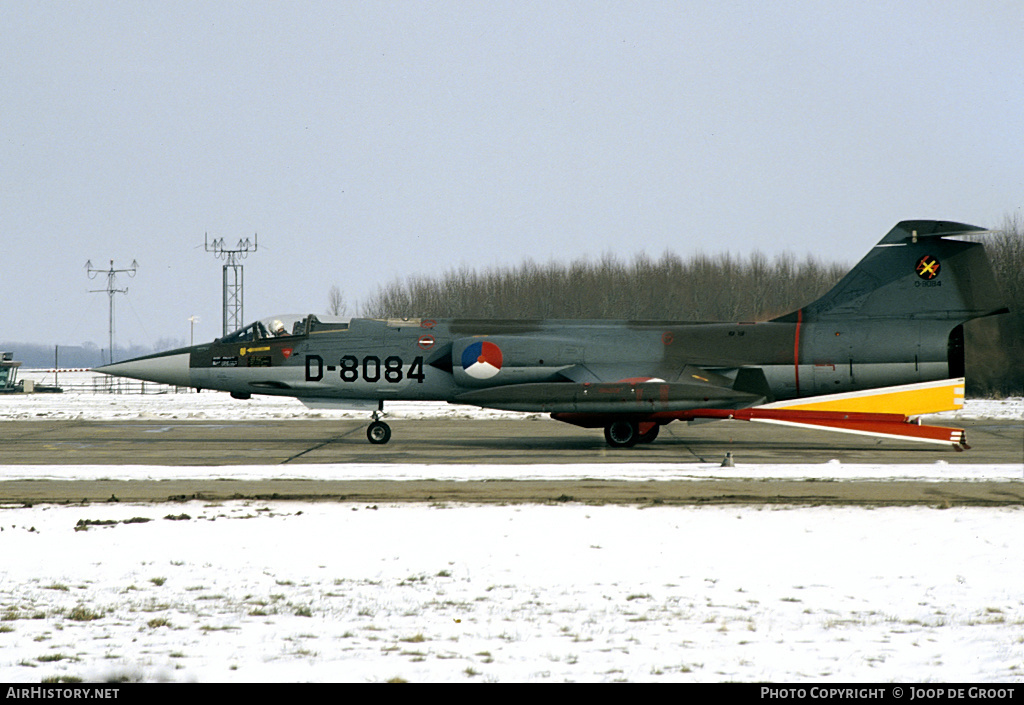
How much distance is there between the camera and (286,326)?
2055 centimetres

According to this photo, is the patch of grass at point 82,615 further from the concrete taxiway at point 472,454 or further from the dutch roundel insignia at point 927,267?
the dutch roundel insignia at point 927,267

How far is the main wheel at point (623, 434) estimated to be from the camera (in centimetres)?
1911

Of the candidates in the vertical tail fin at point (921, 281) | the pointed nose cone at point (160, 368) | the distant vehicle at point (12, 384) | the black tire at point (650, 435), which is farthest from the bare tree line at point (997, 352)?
the distant vehicle at point (12, 384)

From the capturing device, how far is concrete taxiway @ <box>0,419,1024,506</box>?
1177 cm

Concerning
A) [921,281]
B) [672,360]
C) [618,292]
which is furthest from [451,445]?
[618,292]

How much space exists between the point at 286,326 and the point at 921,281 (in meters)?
13.8

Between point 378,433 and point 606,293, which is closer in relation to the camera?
point 378,433

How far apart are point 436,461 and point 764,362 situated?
24.6ft

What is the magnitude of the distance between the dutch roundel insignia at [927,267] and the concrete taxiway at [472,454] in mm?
3590

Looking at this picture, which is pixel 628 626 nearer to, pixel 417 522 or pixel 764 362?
pixel 417 522

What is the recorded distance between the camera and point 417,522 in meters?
9.99

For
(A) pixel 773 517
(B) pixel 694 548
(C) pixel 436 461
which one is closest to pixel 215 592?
(B) pixel 694 548

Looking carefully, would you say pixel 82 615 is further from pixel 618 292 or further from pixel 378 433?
pixel 618 292

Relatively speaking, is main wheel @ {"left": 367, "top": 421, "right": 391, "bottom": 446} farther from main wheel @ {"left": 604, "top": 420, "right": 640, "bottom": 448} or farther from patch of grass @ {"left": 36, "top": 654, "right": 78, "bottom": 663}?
patch of grass @ {"left": 36, "top": 654, "right": 78, "bottom": 663}
